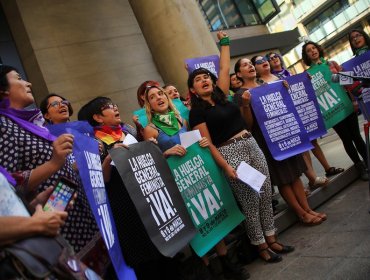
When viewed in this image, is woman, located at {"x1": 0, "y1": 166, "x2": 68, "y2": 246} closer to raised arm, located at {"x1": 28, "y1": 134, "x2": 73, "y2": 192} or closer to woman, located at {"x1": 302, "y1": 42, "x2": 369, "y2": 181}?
raised arm, located at {"x1": 28, "y1": 134, "x2": 73, "y2": 192}

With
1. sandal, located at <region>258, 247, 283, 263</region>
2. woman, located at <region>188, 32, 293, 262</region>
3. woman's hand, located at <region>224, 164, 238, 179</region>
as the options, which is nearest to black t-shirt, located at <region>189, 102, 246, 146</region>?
woman, located at <region>188, 32, 293, 262</region>

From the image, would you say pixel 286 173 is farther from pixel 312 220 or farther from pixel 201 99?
pixel 201 99

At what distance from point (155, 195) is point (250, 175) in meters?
1.00

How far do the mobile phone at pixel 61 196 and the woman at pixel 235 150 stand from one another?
1.63m

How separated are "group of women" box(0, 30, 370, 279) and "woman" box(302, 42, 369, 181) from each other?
0.01m

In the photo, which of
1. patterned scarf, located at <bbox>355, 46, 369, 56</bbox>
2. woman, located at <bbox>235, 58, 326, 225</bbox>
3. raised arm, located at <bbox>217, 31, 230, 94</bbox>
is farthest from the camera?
patterned scarf, located at <bbox>355, 46, 369, 56</bbox>

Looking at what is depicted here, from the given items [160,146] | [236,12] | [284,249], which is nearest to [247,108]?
[160,146]

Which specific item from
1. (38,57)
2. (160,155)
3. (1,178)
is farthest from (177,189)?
(38,57)

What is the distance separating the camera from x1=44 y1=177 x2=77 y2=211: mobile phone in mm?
1626

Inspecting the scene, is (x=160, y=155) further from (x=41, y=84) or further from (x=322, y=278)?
→ (x=41, y=84)

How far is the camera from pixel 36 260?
1.26 metres

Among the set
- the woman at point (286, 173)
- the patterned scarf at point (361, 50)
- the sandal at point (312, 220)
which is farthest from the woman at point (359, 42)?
the sandal at point (312, 220)

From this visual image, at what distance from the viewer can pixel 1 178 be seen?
4.66ft

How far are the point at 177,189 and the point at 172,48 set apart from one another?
584 centimetres
